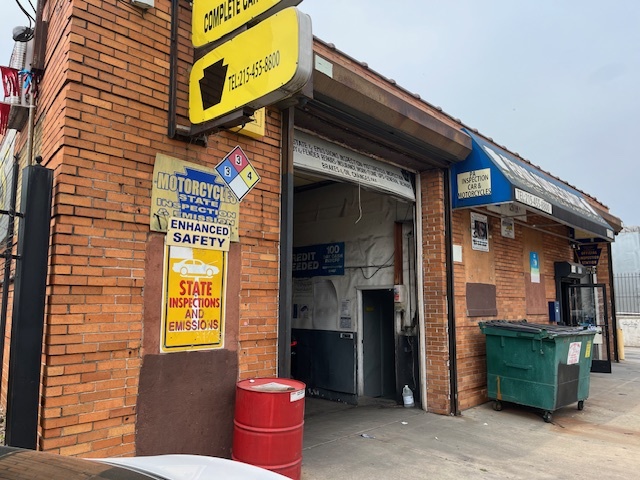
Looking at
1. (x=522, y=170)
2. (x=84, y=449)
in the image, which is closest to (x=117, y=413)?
(x=84, y=449)

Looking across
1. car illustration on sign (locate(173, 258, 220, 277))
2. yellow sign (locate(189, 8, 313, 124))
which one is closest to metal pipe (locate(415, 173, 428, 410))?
car illustration on sign (locate(173, 258, 220, 277))

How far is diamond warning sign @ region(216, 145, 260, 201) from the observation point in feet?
15.7

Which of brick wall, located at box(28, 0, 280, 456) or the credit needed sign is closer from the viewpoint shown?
brick wall, located at box(28, 0, 280, 456)

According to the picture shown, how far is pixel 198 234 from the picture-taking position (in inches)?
179

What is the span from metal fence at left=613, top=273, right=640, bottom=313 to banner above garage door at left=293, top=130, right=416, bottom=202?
19.0 meters

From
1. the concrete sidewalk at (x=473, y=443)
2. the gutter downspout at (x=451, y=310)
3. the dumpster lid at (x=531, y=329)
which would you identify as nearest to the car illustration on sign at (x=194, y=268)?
the concrete sidewalk at (x=473, y=443)

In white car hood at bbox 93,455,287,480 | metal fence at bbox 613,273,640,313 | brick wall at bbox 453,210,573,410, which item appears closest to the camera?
white car hood at bbox 93,455,287,480

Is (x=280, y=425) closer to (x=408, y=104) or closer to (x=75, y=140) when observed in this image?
(x=75, y=140)

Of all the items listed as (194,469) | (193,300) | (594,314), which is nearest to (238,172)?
(193,300)

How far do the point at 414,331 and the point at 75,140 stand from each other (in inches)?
244

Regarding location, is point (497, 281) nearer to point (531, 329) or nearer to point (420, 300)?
point (531, 329)

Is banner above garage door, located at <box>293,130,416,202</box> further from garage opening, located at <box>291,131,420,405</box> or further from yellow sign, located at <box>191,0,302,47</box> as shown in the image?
yellow sign, located at <box>191,0,302,47</box>

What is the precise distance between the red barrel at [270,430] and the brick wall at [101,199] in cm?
93

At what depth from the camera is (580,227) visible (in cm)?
961
